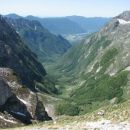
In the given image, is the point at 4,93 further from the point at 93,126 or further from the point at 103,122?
the point at 103,122

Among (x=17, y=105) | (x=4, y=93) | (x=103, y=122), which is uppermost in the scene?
(x=103, y=122)

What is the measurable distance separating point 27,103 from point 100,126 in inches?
2592

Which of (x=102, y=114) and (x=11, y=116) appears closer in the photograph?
(x=102, y=114)

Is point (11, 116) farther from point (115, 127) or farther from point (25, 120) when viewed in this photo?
point (115, 127)

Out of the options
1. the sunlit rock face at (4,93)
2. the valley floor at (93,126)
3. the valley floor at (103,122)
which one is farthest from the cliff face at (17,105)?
the valley floor at (93,126)

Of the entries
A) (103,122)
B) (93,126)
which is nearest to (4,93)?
(93,126)

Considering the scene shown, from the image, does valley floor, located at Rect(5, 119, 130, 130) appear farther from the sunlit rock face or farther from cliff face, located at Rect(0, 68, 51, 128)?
the sunlit rock face

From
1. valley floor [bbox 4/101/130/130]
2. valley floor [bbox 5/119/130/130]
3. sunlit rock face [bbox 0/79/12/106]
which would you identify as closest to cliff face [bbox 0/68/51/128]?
sunlit rock face [bbox 0/79/12/106]

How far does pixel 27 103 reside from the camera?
12469 centimetres

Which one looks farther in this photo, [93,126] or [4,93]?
[4,93]

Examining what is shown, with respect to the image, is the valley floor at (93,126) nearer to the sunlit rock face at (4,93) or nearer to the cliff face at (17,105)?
the cliff face at (17,105)

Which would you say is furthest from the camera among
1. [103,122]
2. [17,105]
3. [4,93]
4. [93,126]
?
[17,105]

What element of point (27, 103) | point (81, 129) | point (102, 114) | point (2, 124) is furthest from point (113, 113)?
point (27, 103)

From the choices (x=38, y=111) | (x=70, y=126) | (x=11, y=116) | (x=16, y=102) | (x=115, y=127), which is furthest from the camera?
(x=38, y=111)
